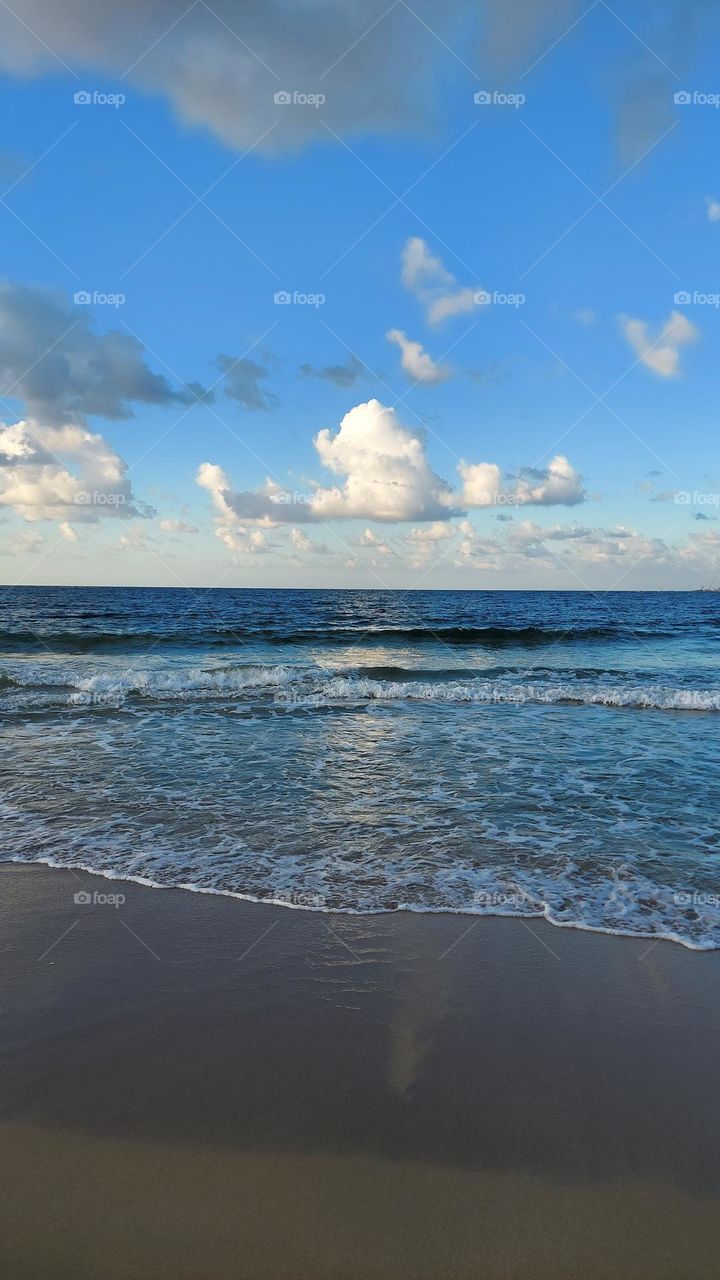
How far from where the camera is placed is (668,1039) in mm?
4062

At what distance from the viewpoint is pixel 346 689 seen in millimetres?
20359

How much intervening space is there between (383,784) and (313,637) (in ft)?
86.7

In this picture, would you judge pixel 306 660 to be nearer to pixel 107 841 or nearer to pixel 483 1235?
pixel 107 841

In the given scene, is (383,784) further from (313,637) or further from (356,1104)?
(313,637)

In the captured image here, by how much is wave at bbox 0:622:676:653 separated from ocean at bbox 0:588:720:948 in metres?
6.63

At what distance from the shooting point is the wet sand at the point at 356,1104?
2762 mm

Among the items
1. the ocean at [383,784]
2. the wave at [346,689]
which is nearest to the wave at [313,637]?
the ocean at [383,784]

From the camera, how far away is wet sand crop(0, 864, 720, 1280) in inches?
109

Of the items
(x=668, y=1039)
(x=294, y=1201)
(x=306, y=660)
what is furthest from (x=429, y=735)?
(x=306, y=660)

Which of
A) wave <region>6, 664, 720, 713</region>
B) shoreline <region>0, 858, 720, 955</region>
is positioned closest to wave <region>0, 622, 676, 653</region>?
wave <region>6, 664, 720, 713</region>

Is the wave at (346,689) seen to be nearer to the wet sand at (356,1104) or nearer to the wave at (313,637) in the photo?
the wave at (313,637)

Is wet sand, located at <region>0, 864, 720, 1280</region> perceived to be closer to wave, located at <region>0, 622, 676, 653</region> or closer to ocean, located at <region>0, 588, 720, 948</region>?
ocean, located at <region>0, 588, 720, 948</region>

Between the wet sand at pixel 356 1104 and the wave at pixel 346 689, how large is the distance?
1294 cm

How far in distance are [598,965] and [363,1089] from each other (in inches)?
86.8
